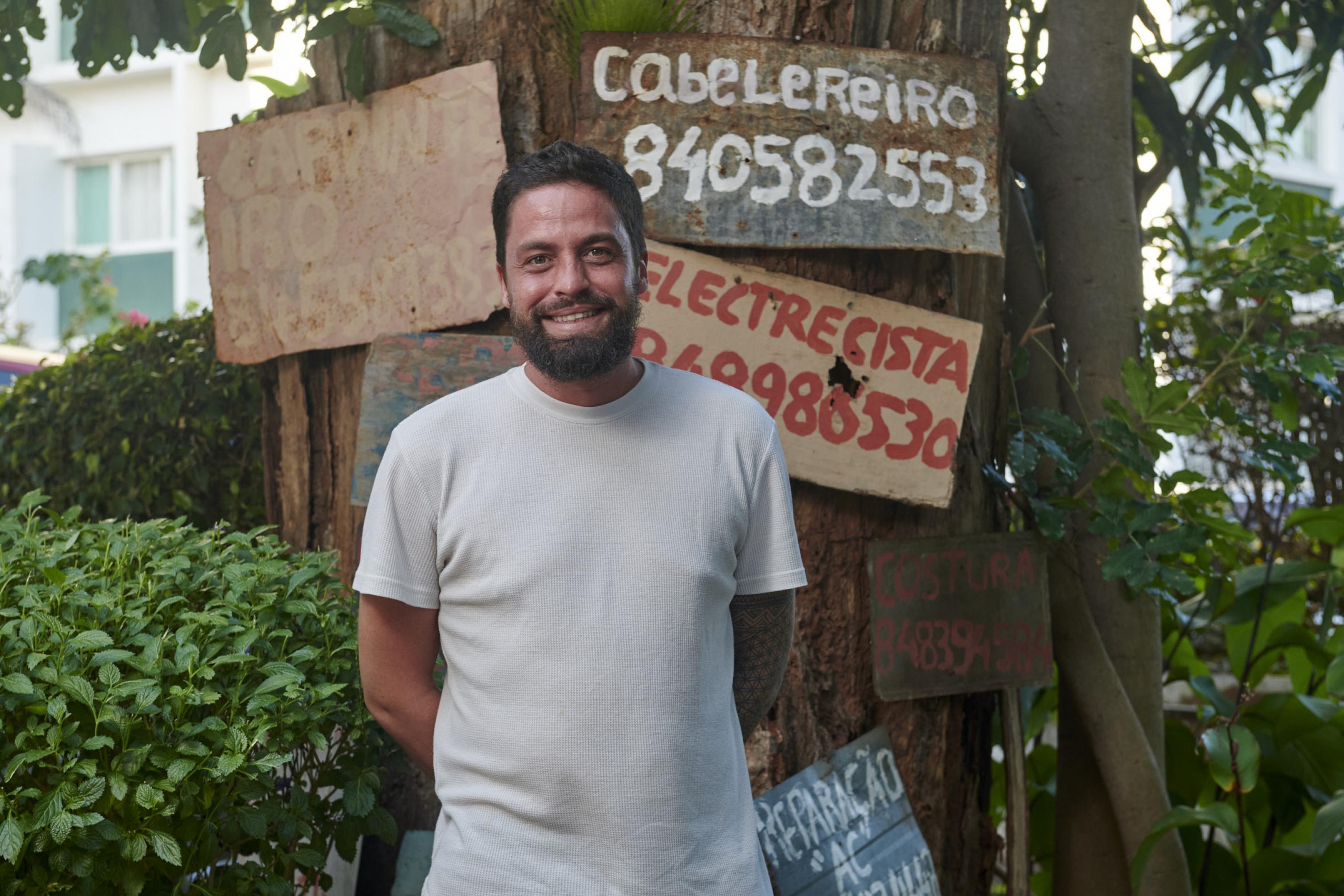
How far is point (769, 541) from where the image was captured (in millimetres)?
1867

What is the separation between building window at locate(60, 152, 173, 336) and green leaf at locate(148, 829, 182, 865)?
14953 mm

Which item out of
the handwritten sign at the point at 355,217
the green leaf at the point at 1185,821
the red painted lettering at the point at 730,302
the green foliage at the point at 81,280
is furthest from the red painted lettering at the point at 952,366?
the green foliage at the point at 81,280

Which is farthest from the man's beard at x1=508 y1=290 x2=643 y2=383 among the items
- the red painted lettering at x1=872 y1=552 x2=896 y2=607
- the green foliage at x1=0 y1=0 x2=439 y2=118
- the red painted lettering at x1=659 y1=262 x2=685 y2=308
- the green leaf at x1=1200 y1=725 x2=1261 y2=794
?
the green leaf at x1=1200 y1=725 x2=1261 y2=794

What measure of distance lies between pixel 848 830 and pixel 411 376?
144 cm

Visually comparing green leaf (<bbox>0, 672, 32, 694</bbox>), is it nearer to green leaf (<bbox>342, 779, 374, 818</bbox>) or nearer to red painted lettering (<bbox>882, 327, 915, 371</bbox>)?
green leaf (<bbox>342, 779, 374, 818</bbox>)

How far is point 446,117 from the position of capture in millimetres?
2707

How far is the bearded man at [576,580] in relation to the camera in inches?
65.3

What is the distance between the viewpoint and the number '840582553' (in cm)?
258

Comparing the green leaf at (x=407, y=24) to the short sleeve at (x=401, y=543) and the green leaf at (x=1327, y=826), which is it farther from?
the green leaf at (x=1327, y=826)

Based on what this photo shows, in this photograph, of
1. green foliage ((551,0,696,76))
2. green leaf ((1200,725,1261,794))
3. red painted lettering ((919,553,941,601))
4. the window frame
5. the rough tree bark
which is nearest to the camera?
green foliage ((551,0,696,76))

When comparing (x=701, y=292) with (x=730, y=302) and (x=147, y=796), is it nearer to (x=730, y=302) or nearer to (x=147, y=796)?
(x=730, y=302)

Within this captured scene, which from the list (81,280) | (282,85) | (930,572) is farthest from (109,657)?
(81,280)

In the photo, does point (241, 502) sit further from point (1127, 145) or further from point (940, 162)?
point (1127, 145)

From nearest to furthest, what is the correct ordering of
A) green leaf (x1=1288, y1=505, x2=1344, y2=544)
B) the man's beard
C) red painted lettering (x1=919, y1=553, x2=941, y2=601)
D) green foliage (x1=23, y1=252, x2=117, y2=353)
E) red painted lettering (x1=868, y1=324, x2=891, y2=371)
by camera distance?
the man's beard
red painted lettering (x1=868, y1=324, x2=891, y2=371)
red painted lettering (x1=919, y1=553, x2=941, y2=601)
green leaf (x1=1288, y1=505, x2=1344, y2=544)
green foliage (x1=23, y1=252, x2=117, y2=353)
